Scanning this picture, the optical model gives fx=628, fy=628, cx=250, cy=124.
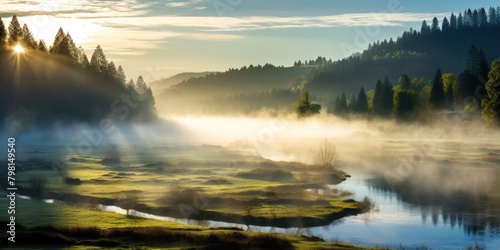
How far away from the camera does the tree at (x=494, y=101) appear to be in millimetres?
144837

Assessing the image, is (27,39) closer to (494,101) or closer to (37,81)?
(37,81)

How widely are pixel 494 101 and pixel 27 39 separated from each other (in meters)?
132

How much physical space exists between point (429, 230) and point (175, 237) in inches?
990

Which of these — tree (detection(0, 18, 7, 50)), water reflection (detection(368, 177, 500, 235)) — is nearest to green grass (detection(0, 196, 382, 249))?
water reflection (detection(368, 177, 500, 235))

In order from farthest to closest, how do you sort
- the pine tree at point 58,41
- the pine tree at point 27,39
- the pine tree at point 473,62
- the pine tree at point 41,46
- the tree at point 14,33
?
the pine tree at point 58,41
the pine tree at point 41,46
the pine tree at point 473,62
the pine tree at point 27,39
the tree at point 14,33

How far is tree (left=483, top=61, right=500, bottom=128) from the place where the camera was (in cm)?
14484

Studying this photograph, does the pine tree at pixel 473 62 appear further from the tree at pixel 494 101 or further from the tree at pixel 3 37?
the tree at pixel 3 37

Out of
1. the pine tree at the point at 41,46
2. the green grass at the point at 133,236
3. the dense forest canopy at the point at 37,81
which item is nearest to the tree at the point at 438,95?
the dense forest canopy at the point at 37,81

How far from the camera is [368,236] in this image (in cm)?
5688

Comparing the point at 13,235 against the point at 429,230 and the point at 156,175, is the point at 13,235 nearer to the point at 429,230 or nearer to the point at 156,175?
the point at 429,230

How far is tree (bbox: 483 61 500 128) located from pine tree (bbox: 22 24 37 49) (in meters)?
128

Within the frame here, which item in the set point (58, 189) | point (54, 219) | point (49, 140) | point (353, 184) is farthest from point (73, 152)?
point (54, 219)

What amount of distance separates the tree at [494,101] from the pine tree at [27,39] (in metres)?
128

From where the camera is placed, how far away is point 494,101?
478 feet
